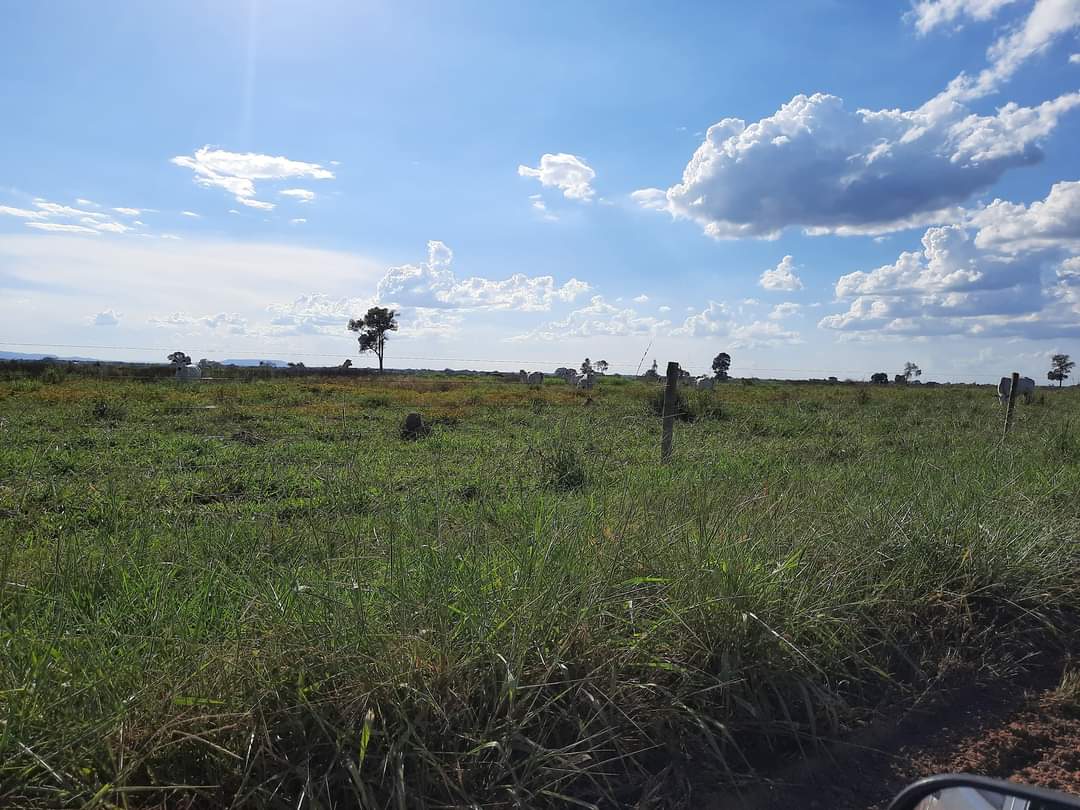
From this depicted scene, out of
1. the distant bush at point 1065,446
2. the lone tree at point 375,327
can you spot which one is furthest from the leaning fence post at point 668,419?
the lone tree at point 375,327

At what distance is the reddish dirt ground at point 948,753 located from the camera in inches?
102

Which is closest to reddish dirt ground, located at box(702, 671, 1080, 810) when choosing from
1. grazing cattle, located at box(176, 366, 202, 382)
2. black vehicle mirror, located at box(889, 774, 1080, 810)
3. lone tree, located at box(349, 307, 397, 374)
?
black vehicle mirror, located at box(889, 774, 1080, 810)

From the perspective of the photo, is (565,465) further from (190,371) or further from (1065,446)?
(190,371)

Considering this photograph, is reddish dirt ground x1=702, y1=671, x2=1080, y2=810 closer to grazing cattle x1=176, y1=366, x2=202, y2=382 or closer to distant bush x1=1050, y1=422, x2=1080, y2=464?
distant bush x1=1050, y1=422, x2=1080, y2=464

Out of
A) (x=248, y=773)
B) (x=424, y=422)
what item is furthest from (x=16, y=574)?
(x=424, y=422)

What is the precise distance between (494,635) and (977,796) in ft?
5.47

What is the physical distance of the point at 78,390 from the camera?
1975 cm

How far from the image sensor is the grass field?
7.45 ft

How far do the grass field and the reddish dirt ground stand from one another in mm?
129

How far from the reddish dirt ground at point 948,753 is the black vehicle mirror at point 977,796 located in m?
1.10

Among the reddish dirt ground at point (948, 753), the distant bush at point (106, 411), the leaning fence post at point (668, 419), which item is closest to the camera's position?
the reddish dirt ground at point (948, 753)

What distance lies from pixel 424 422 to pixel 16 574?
1114cm

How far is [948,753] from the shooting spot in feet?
9.39

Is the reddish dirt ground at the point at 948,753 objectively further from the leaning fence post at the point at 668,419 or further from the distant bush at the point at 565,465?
the leaning fence post at the point at 668,419
